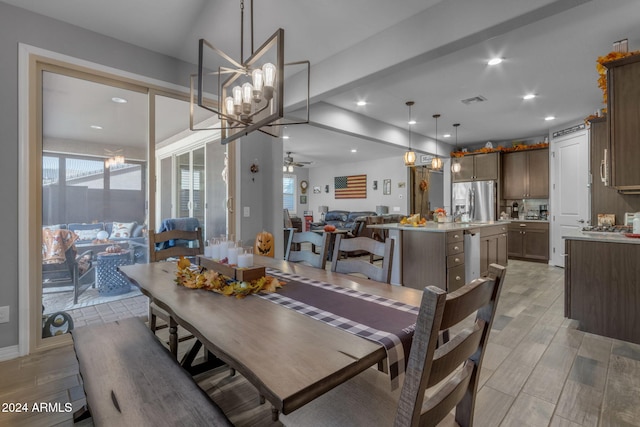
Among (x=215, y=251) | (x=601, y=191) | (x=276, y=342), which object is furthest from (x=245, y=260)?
(x=601, y=191)

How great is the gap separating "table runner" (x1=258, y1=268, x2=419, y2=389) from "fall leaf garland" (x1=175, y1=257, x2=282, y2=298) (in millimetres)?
57

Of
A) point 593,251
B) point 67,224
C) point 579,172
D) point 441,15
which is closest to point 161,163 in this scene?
point 67,224

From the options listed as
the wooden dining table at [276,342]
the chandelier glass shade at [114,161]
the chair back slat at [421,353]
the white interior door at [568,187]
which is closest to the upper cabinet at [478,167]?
the white interior door at [568,187]

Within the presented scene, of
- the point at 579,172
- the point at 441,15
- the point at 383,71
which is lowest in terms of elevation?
the point at 579,172

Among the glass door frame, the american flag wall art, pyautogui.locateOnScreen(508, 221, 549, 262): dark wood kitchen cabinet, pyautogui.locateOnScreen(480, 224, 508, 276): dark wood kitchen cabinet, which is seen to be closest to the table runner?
the glass door frame

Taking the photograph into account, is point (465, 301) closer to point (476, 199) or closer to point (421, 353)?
point (421, 353)

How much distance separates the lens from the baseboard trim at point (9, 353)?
7.55ft

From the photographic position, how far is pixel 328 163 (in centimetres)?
1117

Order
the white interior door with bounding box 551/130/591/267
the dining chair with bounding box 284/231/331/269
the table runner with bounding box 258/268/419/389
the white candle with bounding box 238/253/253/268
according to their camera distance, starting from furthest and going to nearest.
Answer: the white interior door with bounding box 551/130/591/267 < the dining chair with bounding box 284/231/331/269 < the white candle with bounding box 238/253/253/268 < the table runner with bounding box 258/268/419/389

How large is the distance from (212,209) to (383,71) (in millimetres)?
2950

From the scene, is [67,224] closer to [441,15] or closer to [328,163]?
[441,15]

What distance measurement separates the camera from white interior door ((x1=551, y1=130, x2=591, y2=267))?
5.21 metres

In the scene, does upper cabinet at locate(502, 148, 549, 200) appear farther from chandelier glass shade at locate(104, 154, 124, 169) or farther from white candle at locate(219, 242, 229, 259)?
chandelier glass shade at locate(104, 154, 124, 169)

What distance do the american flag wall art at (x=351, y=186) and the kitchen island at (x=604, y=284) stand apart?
772 centimetres
